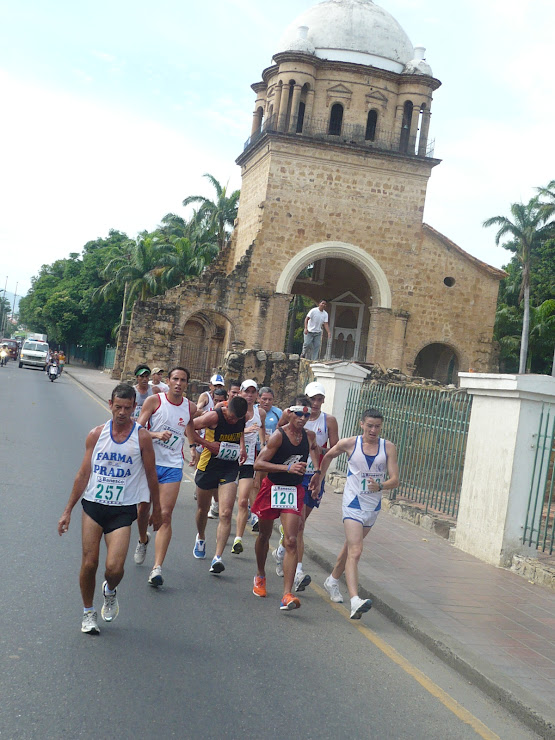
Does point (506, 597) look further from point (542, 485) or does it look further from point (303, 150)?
point (303, 150)

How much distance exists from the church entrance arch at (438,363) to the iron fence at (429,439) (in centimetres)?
2528

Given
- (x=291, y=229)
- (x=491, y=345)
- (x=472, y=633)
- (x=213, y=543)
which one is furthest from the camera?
(x=491, y=345)

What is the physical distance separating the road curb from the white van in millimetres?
45913

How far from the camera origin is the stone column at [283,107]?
33844mm

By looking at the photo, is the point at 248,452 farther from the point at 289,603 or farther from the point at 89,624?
the point at 89,624

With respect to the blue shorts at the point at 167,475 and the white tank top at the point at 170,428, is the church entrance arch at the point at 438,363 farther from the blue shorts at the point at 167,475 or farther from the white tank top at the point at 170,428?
the blue shorts at the point at 167,475

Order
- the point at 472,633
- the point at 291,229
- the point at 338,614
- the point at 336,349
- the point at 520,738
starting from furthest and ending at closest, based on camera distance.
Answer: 1. the point at 336,349
2. the point at 291,229
3. the point at 338,614
4. the point at 472,633
5. the point at 520,738

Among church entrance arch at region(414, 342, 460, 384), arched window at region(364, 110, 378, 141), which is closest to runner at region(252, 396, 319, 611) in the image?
arched window at region(364, 110, 378, 141)

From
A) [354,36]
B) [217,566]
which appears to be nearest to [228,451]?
[217,566]

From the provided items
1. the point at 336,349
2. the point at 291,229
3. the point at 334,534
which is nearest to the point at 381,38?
the point at 291,229

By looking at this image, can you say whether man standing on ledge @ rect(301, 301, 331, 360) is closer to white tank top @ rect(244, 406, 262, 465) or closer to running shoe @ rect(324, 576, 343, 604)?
white tank top @ rect(244, 406, 262, 465)

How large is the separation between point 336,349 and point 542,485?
3023 centimetres

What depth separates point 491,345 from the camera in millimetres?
35969

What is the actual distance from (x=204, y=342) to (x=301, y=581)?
114 ft
